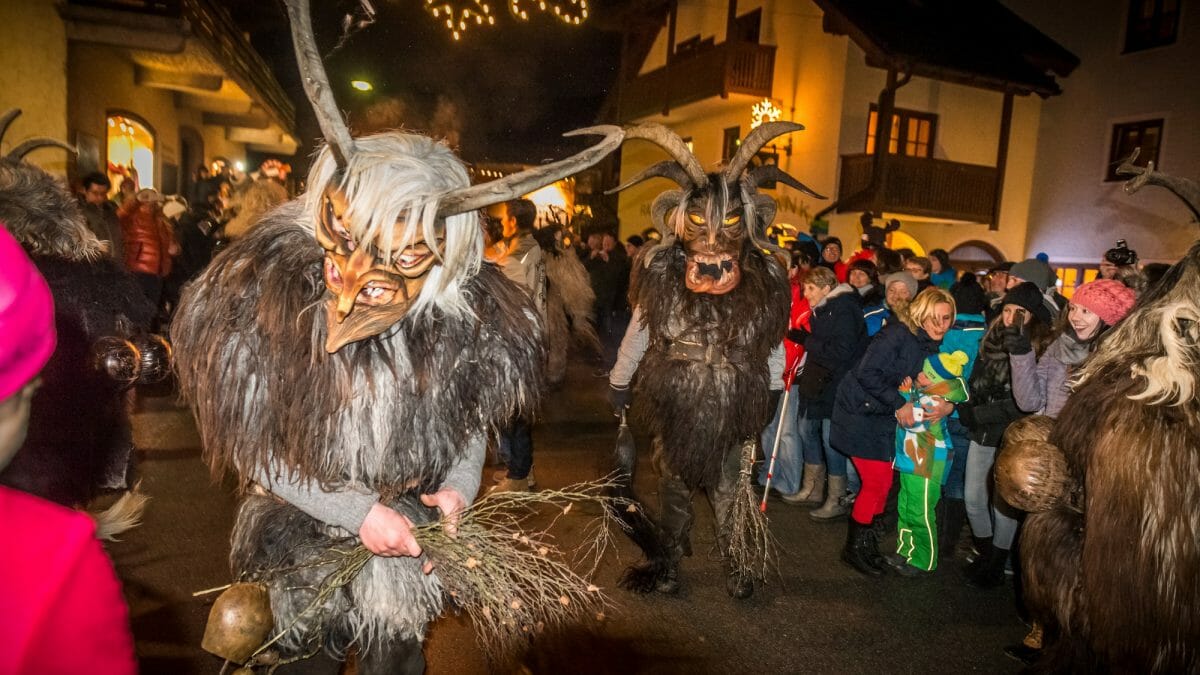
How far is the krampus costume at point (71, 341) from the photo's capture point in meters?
3.51

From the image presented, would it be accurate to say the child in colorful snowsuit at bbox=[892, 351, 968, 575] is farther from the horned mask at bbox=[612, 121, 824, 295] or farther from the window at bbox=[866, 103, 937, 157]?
the window at bbox=[866, 103, 937, 157]

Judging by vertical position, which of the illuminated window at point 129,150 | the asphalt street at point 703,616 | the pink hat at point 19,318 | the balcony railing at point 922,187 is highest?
the balcony railing at point 922,187

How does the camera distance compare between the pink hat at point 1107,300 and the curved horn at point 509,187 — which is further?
the pink hat at point 1107,300

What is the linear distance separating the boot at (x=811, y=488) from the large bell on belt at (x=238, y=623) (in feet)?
17.1

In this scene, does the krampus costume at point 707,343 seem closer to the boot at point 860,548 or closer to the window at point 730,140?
the boot at point 860,548

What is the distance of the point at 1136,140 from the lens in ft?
58.2

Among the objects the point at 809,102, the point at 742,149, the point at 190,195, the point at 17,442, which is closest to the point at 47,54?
the point at 190,195

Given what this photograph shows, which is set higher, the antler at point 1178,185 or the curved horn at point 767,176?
the curved horn at point 767,176

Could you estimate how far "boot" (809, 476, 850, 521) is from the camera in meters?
5.98

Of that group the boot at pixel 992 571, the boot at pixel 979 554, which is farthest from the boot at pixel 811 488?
the boot at pixel 992 571

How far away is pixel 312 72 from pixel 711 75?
63.5ft

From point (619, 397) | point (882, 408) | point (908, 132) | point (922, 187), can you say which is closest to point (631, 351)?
point (619, 397)

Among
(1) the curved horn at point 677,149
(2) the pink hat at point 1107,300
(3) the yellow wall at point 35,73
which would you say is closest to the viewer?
(2) the pink hat at point 1107,300

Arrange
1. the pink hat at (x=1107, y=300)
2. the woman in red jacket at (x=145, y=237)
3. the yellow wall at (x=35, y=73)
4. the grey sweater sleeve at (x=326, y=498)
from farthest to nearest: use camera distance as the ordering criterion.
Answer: the yellow wall at (x=35, y=73) < the woman in red jacket at (x=145, y=237) < the pink hat at (x=1107, y=300) < the grey sweater sleeve at (x=326, y=498)
